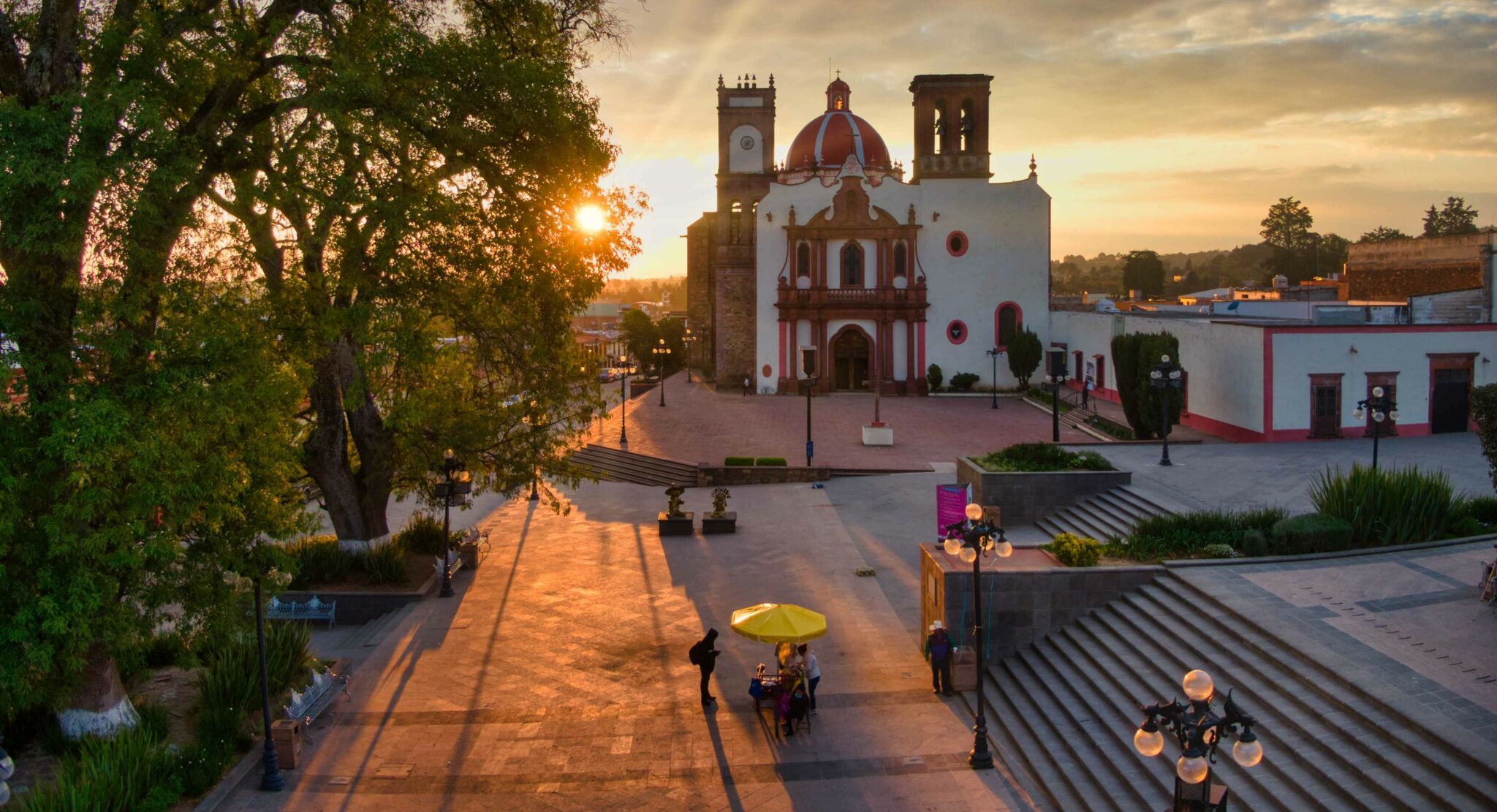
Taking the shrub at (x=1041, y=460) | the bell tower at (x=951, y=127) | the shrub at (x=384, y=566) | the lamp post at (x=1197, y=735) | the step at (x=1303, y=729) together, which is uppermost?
the bell tower at (x=951, y=127)

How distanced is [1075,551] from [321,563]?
1288 cm

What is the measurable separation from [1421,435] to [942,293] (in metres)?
23.0

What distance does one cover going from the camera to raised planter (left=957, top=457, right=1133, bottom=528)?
21094 mm

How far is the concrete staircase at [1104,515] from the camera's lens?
61.4 feet

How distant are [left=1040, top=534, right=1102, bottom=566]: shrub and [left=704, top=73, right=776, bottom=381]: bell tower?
3566 cm

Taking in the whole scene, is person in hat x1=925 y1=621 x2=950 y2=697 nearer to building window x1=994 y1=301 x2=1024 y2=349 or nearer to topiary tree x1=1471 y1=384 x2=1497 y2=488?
topiary tree x1=1471 y1=384 x2=1497 y2=488

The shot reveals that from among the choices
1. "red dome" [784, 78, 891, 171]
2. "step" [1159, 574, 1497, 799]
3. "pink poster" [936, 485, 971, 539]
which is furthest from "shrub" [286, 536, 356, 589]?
"red dome" [784, 78, 891, 171]

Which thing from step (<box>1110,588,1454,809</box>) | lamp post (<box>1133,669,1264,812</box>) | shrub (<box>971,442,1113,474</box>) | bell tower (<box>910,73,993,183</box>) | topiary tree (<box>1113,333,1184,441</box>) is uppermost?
bell tower (<box>910,73,993,183</box>)

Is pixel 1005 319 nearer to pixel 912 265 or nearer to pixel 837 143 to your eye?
pixel 912 265

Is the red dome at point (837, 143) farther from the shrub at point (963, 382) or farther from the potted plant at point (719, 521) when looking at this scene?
the potted plant at point (719, 521)

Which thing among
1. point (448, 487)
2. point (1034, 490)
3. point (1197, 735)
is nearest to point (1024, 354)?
point (1034, 490)

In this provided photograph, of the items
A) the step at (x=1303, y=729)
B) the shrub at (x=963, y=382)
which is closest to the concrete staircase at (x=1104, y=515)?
the step at (x=1303, y=729)

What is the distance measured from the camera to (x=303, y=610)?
1795 cm

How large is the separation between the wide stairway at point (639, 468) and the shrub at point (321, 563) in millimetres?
10454
